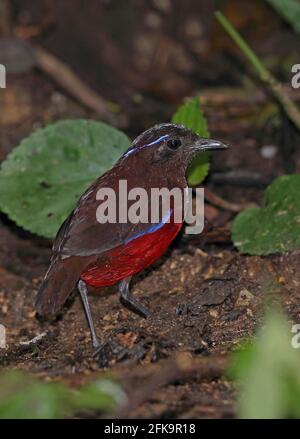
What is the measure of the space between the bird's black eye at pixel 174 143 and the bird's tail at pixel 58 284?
97 cm

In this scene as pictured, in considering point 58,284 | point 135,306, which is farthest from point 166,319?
point 58,284

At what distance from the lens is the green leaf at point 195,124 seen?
6.06 m

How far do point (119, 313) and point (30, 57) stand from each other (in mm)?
3965

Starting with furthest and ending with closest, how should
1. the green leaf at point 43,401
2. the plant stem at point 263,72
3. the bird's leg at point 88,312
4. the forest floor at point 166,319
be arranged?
the plant stem at point 263,72, the bird's leg at point 88,312, the forest floor at point 166,319, the green leaf at point 43,401

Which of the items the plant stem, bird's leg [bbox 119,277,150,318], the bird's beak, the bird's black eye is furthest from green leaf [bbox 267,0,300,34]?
bird's leg [bbox 119,277,150,318]

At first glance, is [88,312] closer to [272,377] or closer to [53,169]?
[53,169]

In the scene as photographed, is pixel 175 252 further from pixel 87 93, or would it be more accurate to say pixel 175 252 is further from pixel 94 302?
pixel 87 93

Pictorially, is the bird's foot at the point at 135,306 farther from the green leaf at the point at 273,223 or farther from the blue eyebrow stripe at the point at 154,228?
the green leaf at the point at 273,223

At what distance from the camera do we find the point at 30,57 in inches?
341

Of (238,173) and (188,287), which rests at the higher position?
(238,173)

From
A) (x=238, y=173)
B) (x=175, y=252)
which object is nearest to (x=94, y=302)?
(x=175, y=252)

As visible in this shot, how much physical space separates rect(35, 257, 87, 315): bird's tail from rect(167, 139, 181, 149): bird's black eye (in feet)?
3.19

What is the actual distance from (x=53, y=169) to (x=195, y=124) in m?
1.05

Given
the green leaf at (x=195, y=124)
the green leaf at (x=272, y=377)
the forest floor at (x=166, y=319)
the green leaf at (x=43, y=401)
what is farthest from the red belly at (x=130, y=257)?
the green leaf at (x=272, y=377)
